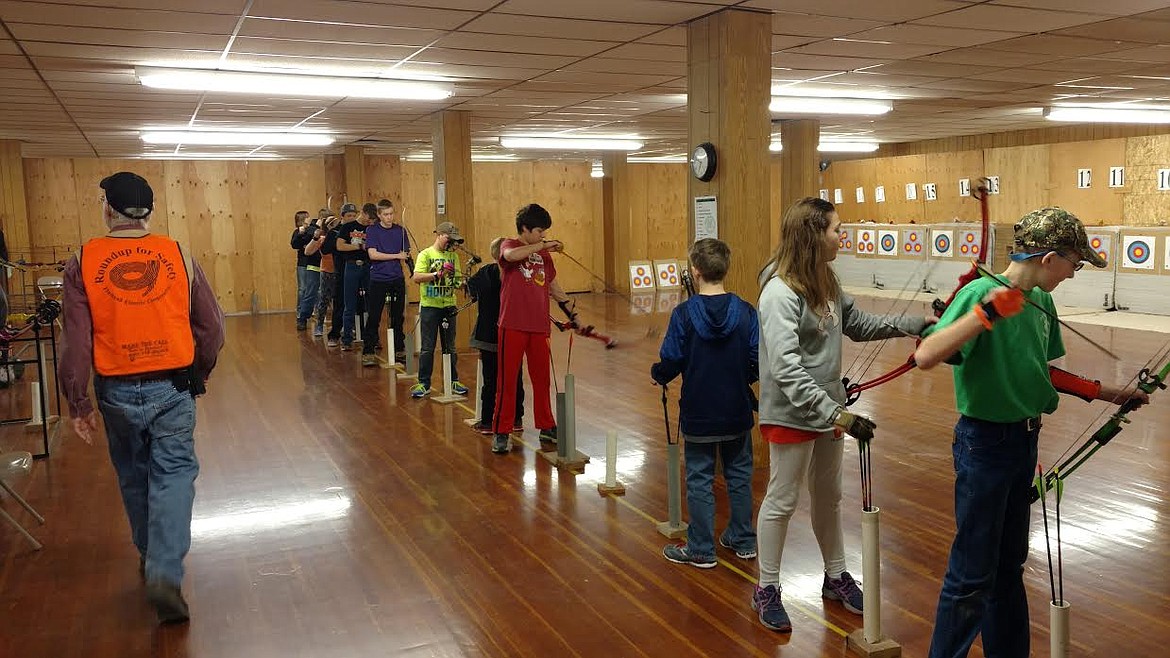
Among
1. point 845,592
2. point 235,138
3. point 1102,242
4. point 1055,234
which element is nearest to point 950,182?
point 1102,242

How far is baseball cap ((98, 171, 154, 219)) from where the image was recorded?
312cm

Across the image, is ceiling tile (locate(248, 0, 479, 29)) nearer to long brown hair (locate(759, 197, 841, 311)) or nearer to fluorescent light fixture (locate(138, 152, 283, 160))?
long brown hair (locate(759, 197, 841, 311))

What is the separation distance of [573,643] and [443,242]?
13.9 feet

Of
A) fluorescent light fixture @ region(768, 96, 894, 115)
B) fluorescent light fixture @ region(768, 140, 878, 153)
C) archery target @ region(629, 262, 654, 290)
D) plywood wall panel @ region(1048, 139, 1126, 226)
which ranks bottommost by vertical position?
archery target @ region(629, 262, 654, 290)

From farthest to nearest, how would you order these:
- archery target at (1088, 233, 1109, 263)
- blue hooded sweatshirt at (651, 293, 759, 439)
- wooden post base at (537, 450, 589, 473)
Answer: archery target at (1088, 233, 1109, 263), wooden post base at (537, 450, 589, 473), blue hooded sweatshirt at (651, 293, 759, 439)

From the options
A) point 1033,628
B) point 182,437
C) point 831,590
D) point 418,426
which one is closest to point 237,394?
point 418,426

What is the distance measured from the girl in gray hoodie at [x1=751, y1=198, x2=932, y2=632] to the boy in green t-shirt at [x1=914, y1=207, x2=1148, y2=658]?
0.36m

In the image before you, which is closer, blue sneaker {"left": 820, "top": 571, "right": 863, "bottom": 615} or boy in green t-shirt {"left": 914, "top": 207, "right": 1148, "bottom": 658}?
boy in green t-shirt {"left": 914, "top": 207, "right": 1148, "bottom": 658}

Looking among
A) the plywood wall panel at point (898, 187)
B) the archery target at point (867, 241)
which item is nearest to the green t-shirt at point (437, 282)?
the archery target at point (867, 241)

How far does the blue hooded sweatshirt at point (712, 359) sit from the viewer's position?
3.35 metres

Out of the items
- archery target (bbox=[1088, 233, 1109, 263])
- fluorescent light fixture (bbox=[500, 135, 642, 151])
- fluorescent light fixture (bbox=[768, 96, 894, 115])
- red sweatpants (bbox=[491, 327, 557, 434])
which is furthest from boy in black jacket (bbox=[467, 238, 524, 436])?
archery target (bbox=[1088, 233, 1109, 263])

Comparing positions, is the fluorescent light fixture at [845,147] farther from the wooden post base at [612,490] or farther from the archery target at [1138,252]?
the wooden post base at [612,490]

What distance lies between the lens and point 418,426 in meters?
6.17

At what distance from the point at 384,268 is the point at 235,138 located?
385cm
